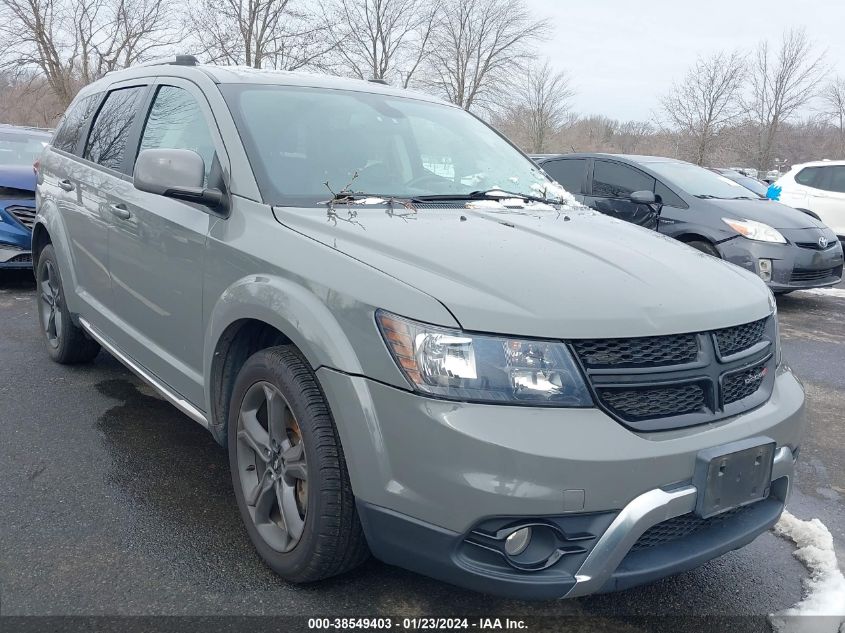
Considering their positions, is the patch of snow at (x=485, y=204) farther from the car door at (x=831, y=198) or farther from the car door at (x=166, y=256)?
the car door at (x=831, y=198)

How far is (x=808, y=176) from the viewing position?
39.5ft

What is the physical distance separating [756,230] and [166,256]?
618cm

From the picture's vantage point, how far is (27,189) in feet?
22.8

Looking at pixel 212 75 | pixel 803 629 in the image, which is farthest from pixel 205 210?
pixel 803 629

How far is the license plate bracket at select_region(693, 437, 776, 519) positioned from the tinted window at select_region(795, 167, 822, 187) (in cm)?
1138

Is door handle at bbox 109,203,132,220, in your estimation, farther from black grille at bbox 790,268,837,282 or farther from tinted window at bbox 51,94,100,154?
black grille at bbox 790,268,837,282

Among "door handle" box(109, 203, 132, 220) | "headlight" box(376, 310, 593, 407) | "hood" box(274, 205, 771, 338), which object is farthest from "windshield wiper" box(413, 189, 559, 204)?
"door handle" box(109, 203, 132, 220)

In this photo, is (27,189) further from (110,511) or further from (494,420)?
(494,420)

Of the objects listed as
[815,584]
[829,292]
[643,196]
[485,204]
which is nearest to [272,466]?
[485,204]

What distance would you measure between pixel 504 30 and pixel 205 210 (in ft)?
123

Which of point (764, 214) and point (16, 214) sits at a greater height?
point (764, 214)

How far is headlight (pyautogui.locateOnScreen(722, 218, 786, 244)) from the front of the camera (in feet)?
23.9

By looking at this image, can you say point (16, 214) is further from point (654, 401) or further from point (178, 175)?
point (654, 401)

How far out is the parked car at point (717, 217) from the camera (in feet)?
23.8
